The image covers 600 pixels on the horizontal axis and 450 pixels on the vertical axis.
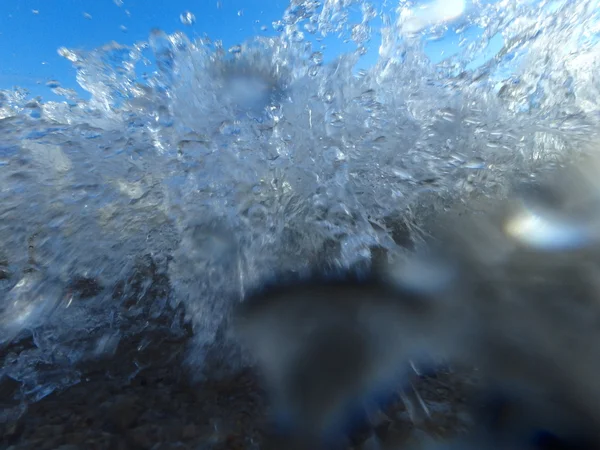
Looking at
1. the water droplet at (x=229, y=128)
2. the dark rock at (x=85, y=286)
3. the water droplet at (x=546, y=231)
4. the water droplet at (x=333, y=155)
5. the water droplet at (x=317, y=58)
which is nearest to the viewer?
the dark rock at (x=85, y=286)

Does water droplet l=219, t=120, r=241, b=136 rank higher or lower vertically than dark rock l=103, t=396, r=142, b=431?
higher

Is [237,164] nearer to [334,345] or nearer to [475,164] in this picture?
[334,345]

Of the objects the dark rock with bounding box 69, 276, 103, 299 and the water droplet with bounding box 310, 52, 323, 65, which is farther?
the water droplet with bounding box 310, 52, 323, 65

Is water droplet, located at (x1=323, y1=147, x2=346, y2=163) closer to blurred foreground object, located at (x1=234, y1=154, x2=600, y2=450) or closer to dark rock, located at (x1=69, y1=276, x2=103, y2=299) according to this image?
blurred foreground object, located at (x1=234, y1=154, x2=600, y2=450)

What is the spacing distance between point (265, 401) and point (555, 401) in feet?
2.04

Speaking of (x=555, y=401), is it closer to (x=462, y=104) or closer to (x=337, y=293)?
(x=337, y=293)

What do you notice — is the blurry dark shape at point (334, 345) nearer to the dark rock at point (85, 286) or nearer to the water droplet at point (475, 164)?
the dark rock at point (85, 286)

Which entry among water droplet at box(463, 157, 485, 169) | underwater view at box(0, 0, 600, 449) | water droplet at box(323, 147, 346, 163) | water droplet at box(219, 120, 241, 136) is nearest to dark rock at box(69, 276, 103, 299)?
underwater view at box(0, 0, 600, 449)

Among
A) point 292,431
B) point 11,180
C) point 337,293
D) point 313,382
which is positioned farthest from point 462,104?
point 11,180

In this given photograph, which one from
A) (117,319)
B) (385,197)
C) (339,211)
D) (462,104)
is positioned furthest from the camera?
(462,104)

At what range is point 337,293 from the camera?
111cm

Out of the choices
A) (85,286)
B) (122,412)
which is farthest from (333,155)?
(122,412)

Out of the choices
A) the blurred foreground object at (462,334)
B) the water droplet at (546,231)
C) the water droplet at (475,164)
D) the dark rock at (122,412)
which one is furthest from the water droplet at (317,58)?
the dark rock at (122,412)

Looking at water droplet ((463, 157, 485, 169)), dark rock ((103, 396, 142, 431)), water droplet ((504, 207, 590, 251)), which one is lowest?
dark rock ((103, 396, 142, 431))
